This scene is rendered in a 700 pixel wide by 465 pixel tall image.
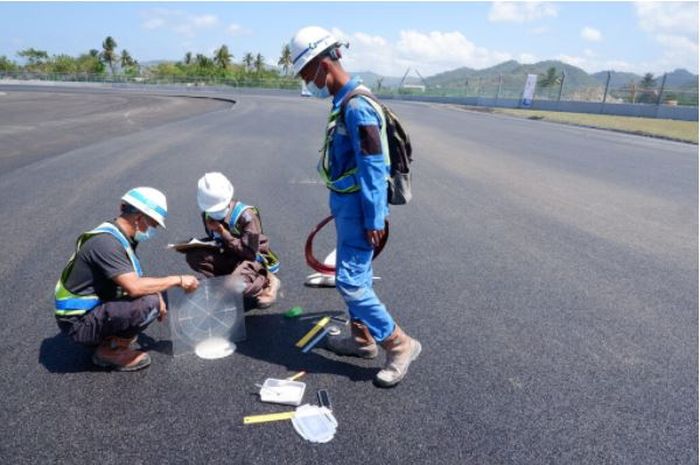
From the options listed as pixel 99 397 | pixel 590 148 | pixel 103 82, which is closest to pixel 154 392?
pixel 99 397

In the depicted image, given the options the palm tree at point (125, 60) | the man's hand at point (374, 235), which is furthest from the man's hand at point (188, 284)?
the palm tree at point (125, 60)

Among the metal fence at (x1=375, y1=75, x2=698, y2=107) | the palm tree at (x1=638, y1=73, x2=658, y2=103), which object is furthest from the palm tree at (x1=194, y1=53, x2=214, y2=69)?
the palm tree at (x1=638, y1=73, x2=658, y2=103)

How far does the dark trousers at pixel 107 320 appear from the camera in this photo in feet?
9.48

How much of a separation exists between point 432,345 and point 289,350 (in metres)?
1.06

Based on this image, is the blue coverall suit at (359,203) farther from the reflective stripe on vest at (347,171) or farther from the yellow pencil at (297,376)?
the yellow pencil at (297,376)

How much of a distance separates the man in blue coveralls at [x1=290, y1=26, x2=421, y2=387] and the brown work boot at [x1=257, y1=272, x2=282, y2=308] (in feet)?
3.91

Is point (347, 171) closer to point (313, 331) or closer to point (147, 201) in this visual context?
point (147, 201)

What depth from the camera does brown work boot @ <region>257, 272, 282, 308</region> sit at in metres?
3.98

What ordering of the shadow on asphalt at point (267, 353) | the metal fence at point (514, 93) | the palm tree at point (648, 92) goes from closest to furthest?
the shadow on asphalt at point (267, 353), the metal fence at point (514, 93), the palm tree at point (648, 92)

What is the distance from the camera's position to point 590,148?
14734 millimetres

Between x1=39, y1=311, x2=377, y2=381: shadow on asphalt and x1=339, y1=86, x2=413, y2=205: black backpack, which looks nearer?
x1=339, y1=86, x2=413, y2=205: black backpack

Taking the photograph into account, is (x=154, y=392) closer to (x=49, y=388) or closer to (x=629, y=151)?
(x=49, y=388)

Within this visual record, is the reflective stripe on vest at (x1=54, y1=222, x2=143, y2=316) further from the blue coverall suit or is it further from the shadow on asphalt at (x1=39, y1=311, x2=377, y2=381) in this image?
the blue coverall suit

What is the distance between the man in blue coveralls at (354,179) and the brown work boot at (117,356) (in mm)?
1451
